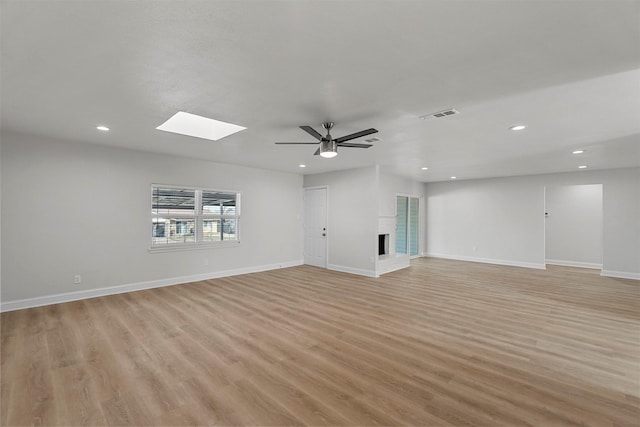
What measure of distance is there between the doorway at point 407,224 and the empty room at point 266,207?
65.6 inches

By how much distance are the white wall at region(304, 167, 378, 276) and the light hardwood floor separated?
181cm

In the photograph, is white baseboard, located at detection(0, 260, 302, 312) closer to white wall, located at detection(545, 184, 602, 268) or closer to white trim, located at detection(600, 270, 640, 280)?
white trim, located at detection(600, 270, 640, 280)

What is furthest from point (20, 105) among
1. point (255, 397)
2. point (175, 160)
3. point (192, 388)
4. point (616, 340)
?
point (616, 340)

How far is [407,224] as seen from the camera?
341 inches

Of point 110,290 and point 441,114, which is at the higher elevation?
point 441,114

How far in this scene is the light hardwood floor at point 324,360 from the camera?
199 centimetres

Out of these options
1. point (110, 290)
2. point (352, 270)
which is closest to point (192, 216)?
point (110, 290)

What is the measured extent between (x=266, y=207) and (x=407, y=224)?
4.45 meters

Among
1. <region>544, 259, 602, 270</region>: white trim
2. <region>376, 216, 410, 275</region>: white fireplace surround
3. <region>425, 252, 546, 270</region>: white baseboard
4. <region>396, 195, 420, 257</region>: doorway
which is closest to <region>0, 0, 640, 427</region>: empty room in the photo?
<region>376, 216, 410, 275</region>: white fireplace surround

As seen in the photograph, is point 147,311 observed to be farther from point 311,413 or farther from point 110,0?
point 110,0

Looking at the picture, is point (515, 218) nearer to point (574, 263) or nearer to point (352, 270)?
point (574, 263)

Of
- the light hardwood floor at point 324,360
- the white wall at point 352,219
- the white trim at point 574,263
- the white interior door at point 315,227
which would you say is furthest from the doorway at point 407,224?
the white trim at point 574,263

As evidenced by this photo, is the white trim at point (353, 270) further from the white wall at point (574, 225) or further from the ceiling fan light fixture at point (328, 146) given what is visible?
the white wall at point (574, 225)

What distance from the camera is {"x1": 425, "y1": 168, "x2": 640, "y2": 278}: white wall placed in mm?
6480
